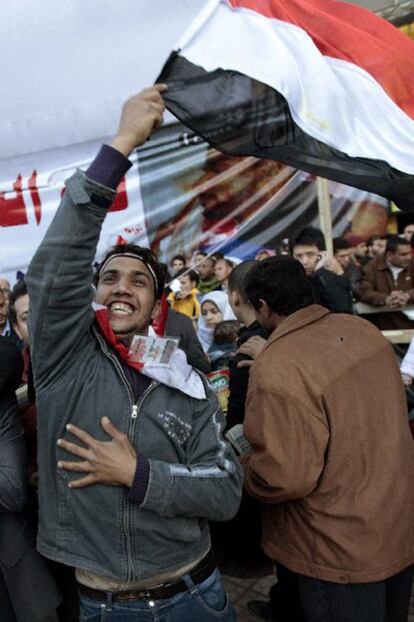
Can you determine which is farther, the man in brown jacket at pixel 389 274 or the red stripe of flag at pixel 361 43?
the man in brown jacket at pixel 389 274

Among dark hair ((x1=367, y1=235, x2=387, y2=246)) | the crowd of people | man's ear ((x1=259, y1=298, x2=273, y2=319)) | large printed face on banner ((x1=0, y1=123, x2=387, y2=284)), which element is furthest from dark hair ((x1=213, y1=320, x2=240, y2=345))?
dark hair ((x1=367, y1=235, x2=387, y2=246))

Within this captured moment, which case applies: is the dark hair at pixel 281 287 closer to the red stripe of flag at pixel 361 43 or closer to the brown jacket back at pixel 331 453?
the brown jacket back at pixel 331 453

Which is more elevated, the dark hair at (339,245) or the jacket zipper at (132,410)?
the jacket zipper at (132,410)

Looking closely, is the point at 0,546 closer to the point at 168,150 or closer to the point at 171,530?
the point at 171,530

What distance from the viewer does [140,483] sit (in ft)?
3.93

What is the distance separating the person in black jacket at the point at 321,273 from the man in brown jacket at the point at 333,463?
2.76ft

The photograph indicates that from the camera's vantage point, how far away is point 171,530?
1.28 m

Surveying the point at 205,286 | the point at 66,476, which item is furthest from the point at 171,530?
the point at 205,286

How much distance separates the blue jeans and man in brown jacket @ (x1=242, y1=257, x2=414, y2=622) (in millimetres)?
395

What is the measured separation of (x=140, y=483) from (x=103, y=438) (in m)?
0.14

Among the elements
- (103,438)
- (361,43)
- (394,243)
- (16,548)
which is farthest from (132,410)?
(394,243)

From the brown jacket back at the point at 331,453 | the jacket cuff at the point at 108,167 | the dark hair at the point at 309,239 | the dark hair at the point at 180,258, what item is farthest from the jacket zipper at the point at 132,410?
the dark hair at the point at 180,258

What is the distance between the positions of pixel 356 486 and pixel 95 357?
0.98 metres

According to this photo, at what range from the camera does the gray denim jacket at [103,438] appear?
3.92 ft
